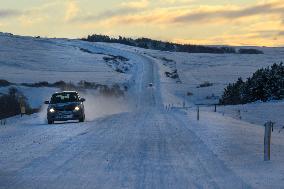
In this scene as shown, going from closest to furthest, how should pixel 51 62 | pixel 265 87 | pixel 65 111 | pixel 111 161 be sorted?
pixel 111 161, pixel 65 111, pixel 265 87, pixel 51 62

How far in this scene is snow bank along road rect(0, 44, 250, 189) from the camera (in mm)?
12789

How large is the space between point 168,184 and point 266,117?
114 feet

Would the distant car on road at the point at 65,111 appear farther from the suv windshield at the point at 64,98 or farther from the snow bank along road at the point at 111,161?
the snow bank along road at the point at 111,161

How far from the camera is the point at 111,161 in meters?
16.3

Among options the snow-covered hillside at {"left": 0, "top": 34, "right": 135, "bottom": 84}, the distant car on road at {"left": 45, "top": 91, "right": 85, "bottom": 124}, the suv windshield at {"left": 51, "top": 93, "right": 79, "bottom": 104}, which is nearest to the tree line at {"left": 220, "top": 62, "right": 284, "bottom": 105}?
the suv windshield at {"left": 51, "top": 93, "right": 79, "bottom": 104}

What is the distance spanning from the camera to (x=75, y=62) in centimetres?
14388

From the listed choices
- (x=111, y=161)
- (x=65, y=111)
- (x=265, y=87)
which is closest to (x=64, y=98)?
(x=65, y=111)

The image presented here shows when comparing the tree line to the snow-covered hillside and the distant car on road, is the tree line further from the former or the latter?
the snow-covered hillside

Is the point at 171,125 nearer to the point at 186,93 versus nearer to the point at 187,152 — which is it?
the point at 187,152

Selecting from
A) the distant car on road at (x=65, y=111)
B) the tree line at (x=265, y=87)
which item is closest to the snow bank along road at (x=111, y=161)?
the distant car on road at (x=65, y=111)

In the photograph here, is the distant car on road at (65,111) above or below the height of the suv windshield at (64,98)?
below

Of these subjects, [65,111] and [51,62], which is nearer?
[65,111]

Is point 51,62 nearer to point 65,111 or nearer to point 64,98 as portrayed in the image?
point 64,98

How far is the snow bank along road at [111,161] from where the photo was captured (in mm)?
12789
